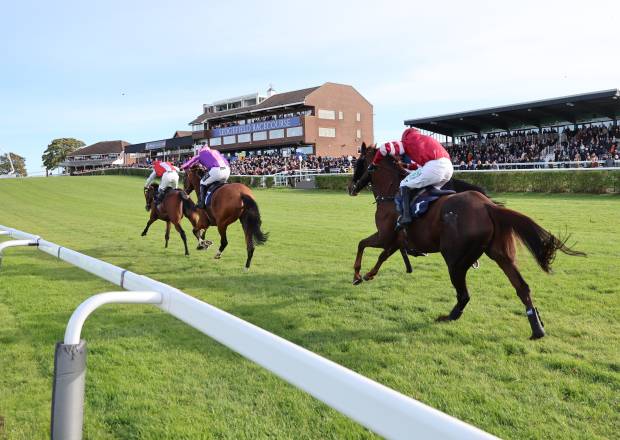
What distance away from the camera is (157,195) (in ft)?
36.7

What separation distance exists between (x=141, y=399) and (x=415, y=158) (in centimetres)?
394

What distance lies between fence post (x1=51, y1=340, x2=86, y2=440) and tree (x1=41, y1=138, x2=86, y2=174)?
108 m

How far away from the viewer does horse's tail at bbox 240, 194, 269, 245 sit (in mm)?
8375

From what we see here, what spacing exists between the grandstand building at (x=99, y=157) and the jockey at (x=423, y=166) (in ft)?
265

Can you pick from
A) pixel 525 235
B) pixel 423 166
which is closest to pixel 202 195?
pixel 423 166

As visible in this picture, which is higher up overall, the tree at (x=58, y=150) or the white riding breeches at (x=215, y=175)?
the tree at (x=58, y=150)

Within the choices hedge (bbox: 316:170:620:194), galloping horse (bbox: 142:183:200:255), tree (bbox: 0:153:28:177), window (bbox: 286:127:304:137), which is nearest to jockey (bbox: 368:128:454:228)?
galloping horse (bbox: 142:183:200:255)

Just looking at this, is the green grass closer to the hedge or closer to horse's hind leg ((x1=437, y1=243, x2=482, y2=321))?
horse's hind leg ((x1=437, y1=243, x2=482, y2=321))

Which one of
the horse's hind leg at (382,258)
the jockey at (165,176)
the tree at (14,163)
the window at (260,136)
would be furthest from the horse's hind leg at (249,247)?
the tree at (14,163)

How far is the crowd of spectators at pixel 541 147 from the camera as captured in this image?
24.6 metres

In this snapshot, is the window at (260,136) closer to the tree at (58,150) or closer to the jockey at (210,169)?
the jockey at (210,169)

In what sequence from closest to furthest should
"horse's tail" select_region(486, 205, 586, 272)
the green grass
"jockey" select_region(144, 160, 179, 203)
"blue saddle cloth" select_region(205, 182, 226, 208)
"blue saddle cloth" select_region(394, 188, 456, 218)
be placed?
the green grass → "horse's tail" select_region(486, 205, 586, 272) → "blue saddle cloth" select_region(394, 188, 456, 218) → "blue saddle cloth" select_region(205, 182, 226, 208) → "jockey" select_region(144, 160, 179, 203)

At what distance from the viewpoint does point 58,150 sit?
98.3 metres

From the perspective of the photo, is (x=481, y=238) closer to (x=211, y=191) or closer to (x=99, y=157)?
(x=211, y=191)
